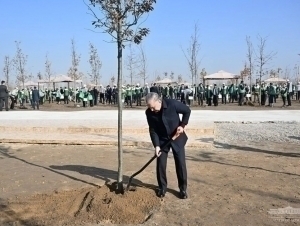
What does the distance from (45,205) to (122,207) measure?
3.57 ft

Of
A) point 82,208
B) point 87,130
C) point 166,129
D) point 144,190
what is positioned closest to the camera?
point 82,208

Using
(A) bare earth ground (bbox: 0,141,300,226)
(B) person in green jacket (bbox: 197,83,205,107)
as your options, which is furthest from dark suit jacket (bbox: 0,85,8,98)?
(A) bare earth ground (bbox: 0,141,300,226)

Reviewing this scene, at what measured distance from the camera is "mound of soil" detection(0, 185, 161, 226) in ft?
Result: 15.7

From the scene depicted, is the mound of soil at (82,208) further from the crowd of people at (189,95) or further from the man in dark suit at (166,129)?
the crowd of people at (189,95)

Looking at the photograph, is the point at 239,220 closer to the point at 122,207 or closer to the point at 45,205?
the point at 122,207

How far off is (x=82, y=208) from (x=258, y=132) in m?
8.90

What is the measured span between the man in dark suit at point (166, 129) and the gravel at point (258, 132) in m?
5.88

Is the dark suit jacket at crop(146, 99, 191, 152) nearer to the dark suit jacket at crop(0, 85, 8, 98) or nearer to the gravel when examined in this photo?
the gravel

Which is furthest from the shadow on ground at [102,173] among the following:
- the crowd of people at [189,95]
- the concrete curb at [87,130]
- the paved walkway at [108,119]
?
the crowd of people at [189,95]

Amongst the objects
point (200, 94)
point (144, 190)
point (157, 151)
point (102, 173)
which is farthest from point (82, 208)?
point (200, 94)

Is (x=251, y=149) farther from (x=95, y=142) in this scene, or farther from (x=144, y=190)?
(x=144, y=190)

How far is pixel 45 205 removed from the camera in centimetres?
536

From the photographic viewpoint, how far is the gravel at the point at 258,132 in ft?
38.0

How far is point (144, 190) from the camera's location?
582cm
